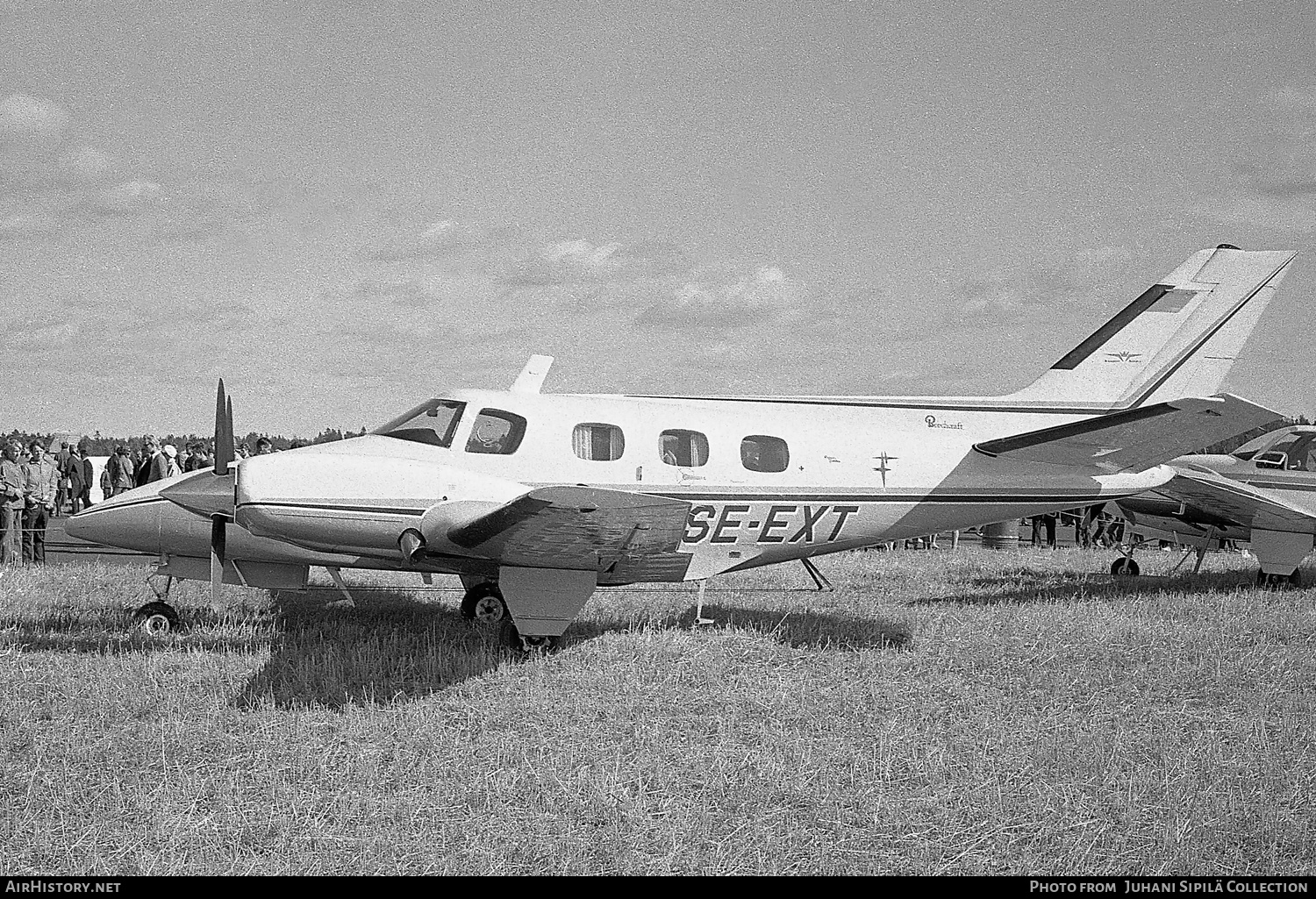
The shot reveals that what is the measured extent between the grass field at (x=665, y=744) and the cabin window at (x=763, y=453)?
1.72 m

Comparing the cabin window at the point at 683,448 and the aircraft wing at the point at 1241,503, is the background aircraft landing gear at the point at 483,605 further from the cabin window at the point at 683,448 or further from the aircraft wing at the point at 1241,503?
the aircraft wing at the point at 1241,503

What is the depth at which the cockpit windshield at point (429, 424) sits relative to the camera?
9.76 metres

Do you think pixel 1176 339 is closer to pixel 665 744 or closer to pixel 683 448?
pixel 683 448

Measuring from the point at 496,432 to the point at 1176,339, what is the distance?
803 cm

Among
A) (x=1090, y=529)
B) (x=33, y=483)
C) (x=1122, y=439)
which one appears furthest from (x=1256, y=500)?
(x=33, y=483)

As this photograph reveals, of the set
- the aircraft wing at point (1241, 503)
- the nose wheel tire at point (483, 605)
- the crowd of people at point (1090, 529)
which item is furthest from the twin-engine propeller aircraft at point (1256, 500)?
the nose wheel tire at point (483, 605)

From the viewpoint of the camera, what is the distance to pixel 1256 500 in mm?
14812

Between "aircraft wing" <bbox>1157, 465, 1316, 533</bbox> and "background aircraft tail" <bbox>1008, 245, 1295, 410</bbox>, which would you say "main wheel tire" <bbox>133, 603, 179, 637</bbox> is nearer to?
"background aircraft tail" <bbox>1008, 245, 1295, 410</bbox>

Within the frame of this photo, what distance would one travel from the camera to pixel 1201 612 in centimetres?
1240

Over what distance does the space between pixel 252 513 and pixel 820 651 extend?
5280 mm

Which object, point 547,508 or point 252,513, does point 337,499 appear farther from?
point 547,508

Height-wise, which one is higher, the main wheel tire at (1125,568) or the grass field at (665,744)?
the main wheel tire at (1125,568)

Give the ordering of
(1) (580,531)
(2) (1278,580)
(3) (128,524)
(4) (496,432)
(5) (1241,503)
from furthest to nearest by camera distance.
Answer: (2) (1278,580) → (5) (1241,503) → (3) (128,524) → (4) (496,432) → (1) (580,531)

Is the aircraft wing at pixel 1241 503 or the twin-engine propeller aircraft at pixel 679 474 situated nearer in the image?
the twin-engine propeller aircraft at pixel 679 474
